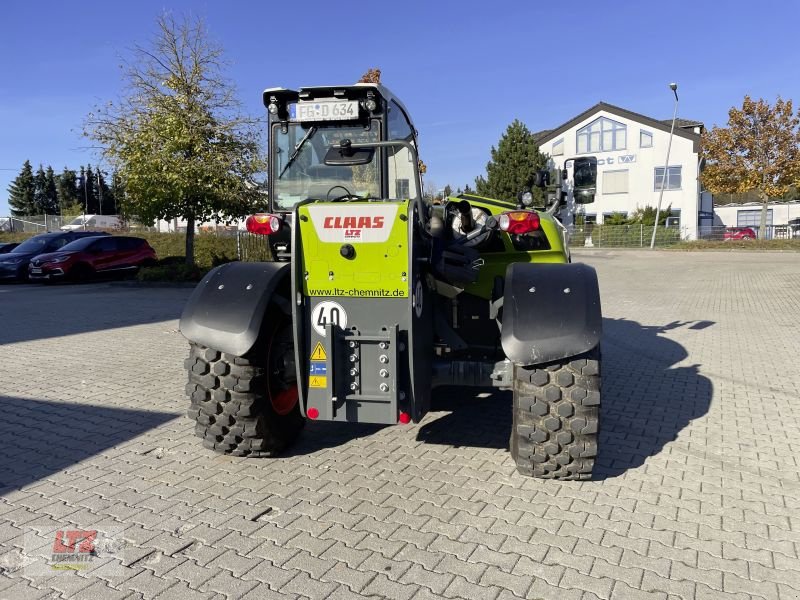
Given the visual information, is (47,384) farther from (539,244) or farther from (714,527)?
(714,527)

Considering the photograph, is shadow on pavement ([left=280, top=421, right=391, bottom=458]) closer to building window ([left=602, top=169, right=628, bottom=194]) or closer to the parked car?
the parked car

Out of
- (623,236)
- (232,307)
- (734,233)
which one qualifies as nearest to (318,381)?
(232,307)

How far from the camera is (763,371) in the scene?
288 inches

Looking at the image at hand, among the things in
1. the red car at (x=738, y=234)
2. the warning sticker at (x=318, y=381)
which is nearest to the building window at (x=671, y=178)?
the red car at (x=738, y=234)

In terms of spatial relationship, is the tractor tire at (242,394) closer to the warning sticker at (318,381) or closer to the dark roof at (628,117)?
the warning sticker at (318,381)

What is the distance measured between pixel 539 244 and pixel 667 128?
42195mm

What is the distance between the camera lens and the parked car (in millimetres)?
20562

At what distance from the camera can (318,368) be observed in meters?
3.92

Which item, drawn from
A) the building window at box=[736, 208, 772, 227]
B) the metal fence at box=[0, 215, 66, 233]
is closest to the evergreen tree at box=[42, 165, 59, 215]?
the metal fence at box=[0, 215, 66, 233]

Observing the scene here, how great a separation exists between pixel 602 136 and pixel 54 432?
4469 cm

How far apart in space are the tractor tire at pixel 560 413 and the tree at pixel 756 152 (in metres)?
36.9

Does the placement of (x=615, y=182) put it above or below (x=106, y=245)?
above

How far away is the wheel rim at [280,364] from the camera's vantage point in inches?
169

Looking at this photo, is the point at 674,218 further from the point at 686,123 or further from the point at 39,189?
the point at 39,189
